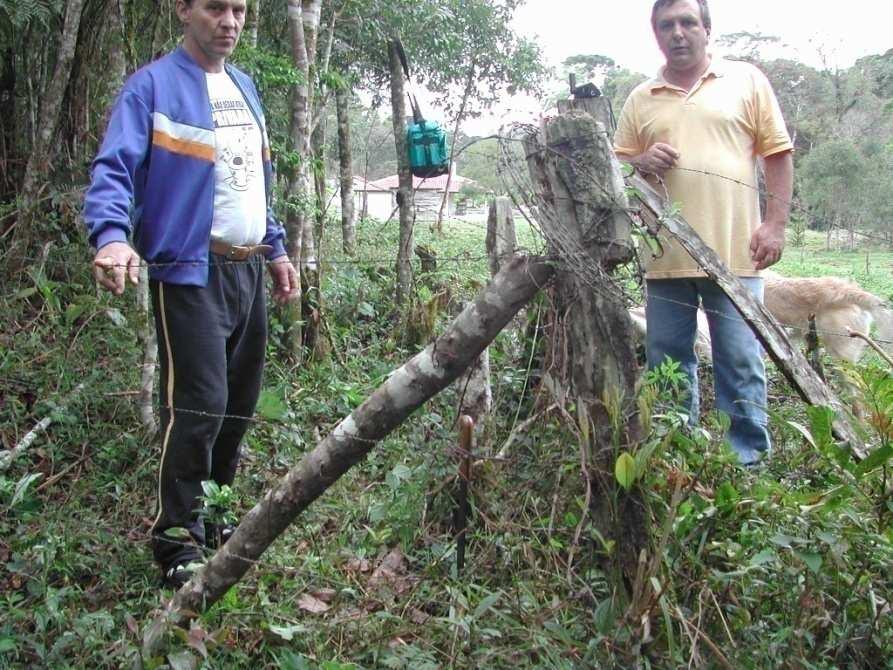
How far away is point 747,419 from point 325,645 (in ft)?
5.65

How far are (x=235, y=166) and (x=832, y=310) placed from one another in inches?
182

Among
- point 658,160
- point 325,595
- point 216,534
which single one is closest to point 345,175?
point 658,160

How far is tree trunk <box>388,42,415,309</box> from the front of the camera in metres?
5.82

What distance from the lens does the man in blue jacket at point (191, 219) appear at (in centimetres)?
246

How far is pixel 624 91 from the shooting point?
2203 centimetres

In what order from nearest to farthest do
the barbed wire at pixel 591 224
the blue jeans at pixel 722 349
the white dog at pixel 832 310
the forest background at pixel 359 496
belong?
the barbed wire at pixel 591 224, the forest background at pixel 359 496, the blue jeans at pixel 722 349, the white dog at pixel 832 310

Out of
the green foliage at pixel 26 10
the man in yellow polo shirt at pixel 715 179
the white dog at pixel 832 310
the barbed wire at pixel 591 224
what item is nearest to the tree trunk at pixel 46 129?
the green foliage at pixel 26 10

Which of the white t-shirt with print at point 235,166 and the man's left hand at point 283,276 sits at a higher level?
the white t-shirt with print at point 235,166

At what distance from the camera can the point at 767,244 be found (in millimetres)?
3061

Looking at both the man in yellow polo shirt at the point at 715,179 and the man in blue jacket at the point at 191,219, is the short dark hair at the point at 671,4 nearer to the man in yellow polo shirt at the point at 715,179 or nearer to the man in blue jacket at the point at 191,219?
the man in yellow polo shirt at the point at 715,179

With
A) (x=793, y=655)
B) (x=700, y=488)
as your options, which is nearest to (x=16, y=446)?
(x=700, y=488)

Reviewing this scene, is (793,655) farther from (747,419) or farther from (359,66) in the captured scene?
(359,66)

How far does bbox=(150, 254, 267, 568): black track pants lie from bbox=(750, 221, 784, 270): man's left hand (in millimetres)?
1949

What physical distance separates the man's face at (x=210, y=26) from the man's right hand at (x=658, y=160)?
60.1 inches
